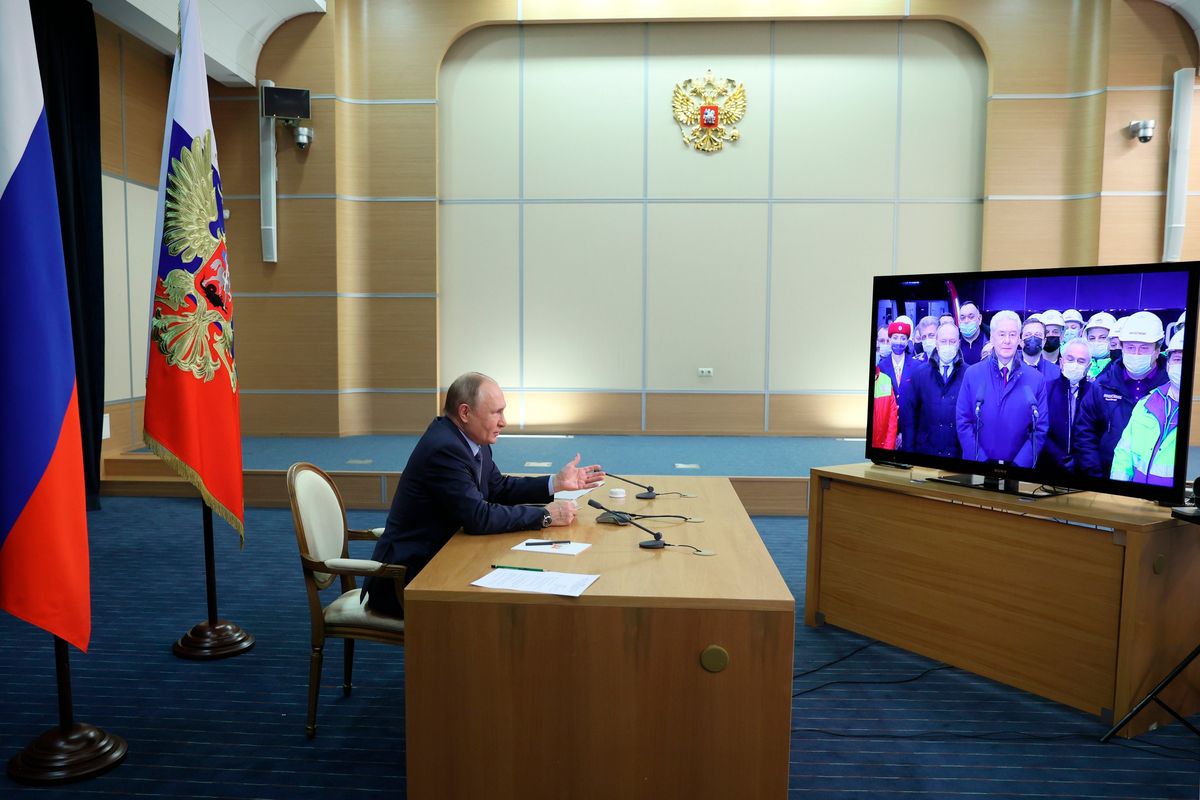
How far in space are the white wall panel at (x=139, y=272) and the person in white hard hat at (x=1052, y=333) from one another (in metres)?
6.54

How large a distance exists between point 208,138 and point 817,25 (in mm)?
6152

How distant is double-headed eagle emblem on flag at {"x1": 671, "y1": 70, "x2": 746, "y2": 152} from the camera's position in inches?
309

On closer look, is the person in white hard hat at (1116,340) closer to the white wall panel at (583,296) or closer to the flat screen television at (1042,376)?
the flat screen television at (1042,376)

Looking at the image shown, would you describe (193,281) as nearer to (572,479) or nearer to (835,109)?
(572,479)

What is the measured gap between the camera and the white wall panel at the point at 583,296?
26.4 feet

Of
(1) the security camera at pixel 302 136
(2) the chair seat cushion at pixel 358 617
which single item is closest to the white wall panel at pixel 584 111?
(1) the security camera at pixel 302 136

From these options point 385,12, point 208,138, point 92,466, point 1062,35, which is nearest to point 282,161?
point 385,12

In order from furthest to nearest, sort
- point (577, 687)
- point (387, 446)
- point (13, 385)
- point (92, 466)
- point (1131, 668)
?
point (387, 446), point (92, 466), point (1131, 668), point (13, 385), point (577, 687)

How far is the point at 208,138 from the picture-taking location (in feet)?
11.3

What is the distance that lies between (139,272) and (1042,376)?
6.83m

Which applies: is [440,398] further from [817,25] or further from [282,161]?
[817,25]

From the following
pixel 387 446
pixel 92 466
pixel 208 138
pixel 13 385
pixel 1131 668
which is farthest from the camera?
pixel 387 446

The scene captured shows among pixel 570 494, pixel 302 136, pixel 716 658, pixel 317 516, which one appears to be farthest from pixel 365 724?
pixel 302 136

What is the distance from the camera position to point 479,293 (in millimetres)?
8156
